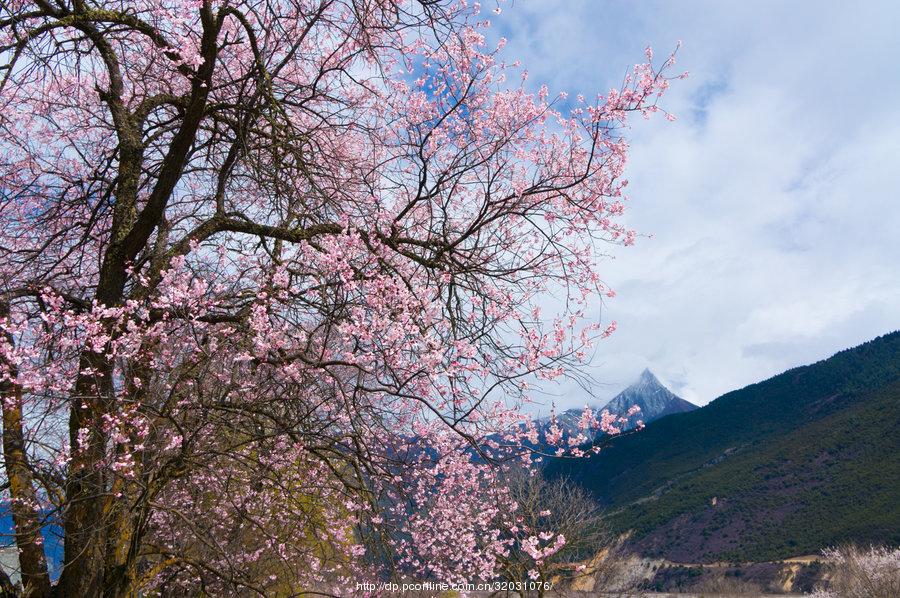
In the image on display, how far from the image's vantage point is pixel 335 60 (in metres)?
6.43

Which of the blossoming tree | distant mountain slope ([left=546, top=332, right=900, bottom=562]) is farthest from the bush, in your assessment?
the blossoming tree

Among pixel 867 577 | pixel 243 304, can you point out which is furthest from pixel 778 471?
pixel 243 304

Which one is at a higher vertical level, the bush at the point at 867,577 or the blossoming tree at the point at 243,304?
the blossoming tree at the point at 243,304

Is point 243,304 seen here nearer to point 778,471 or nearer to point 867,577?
point 867,577

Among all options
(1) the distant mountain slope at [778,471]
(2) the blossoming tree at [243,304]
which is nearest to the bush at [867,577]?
(1) the distant mountain slope at [778,471]

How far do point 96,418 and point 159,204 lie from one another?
204 centimetres

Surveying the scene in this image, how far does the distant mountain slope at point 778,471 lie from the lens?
190ft

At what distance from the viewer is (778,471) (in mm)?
70062

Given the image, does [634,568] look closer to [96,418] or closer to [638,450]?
[638,450]

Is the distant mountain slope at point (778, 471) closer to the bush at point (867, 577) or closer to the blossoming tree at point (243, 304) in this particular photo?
the bush at point (867, 577)

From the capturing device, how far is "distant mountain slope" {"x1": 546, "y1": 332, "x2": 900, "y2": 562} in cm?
5778

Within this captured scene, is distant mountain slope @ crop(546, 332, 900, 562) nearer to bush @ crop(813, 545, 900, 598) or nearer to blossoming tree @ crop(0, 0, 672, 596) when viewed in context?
bush @ crop(813, 545, 900, 598)

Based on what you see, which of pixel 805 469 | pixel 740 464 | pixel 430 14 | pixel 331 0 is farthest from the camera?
pixel 740 464

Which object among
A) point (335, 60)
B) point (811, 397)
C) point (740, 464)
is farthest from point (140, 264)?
point (811, 397)
